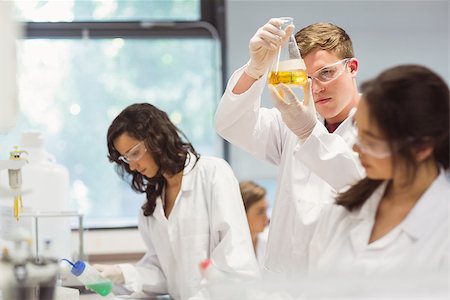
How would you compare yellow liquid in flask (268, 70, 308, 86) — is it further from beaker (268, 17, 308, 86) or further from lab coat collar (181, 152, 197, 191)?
lab coat collar (181, 152, 197, 191)

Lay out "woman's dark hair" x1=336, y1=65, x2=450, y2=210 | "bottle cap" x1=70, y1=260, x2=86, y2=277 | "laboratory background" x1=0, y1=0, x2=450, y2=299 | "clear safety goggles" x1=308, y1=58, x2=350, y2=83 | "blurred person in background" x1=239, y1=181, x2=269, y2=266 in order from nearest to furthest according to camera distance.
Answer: "woman's dark hair" x1=336, y1=65, x2=450, y2=210
"clear safety goggles" x1=308, y1=58, x2=350, y2=83
"bottle cap" x1=70, y1=260, x2=86, y2=277
"blurred person in background" x1=239, y1=181, x2=269, y2=266
"laboratory background" x1=0, y1=0, x2=450, y2=299

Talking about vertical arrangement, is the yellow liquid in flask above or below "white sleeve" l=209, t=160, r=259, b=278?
above

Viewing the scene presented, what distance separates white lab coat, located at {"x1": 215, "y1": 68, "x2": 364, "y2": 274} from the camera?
1.88 m

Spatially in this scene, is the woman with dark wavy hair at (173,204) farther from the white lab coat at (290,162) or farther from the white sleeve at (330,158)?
the white sleeve at (330,158)

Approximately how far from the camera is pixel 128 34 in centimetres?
439

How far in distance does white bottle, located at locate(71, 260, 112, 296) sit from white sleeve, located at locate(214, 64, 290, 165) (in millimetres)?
596

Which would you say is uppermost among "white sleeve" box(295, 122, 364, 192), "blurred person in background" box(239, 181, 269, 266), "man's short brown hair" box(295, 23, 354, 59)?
"man's short brown hair" box(295, 23, 354, 59)

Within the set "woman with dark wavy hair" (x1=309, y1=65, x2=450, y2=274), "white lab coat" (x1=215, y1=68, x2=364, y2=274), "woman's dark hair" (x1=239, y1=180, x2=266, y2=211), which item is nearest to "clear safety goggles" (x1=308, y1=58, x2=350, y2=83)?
"white lab coat" (x1=215, y1=68, x2=364, y2=274)

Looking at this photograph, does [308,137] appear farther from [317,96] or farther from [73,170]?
[73,170]

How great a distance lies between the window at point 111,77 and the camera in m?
4.32

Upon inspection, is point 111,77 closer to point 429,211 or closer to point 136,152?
point 136,152

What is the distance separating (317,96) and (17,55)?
2.57ft

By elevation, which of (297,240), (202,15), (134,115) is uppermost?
(202,15)

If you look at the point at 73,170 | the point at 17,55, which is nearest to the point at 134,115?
the point at 17,55
